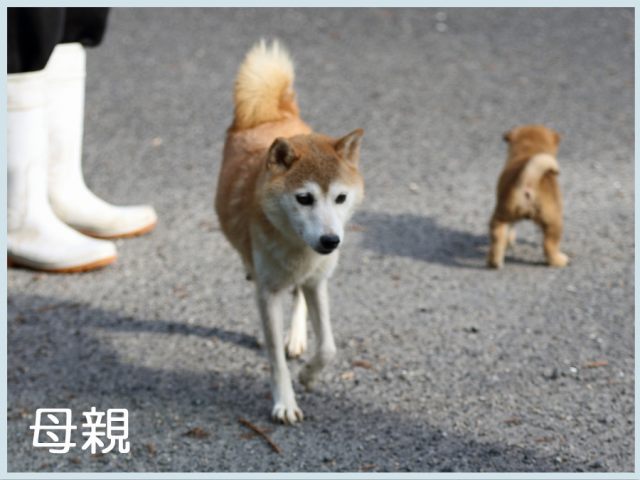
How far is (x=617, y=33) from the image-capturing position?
8.34 m

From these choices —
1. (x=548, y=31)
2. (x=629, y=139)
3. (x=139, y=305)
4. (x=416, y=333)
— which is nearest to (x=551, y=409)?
(x=416, y=333)

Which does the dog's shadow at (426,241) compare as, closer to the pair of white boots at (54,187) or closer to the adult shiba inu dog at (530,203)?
the adult shiba inu dog at (530,203)

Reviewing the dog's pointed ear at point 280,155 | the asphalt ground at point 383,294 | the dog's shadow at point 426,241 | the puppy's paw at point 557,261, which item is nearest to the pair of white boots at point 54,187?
the asphalt ground at point 383,294

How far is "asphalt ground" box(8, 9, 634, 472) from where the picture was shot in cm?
356

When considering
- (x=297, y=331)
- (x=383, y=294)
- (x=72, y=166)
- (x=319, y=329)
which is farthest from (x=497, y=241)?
(x=72, y=166)

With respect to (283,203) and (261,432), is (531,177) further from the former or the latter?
(261,432)

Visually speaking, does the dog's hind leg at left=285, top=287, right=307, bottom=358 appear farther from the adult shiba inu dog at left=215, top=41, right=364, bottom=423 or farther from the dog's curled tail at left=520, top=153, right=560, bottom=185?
the dog's curled tail at left=520, top=153, right=560, bottom=185

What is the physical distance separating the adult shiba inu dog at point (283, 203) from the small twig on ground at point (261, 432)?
0.09 meters

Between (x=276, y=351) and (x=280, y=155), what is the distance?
69cm

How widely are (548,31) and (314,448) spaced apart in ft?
18.6

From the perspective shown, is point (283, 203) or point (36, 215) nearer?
point (283, 203)

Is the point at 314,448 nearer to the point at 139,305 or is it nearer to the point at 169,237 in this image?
the point at 139,305

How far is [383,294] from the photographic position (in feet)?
15.1

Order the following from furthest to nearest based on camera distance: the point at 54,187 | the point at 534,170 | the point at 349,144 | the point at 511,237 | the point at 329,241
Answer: the point at 54,187
the point at 511,237
the point at 534,170
the point at 349,144
the point at 329,241
